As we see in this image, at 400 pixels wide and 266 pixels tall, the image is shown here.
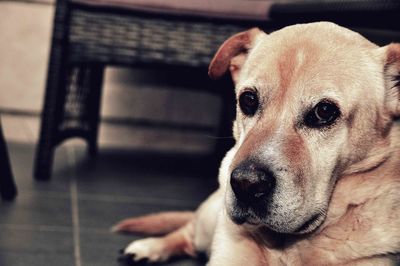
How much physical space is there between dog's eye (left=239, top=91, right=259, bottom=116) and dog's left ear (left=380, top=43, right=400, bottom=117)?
0.38 m

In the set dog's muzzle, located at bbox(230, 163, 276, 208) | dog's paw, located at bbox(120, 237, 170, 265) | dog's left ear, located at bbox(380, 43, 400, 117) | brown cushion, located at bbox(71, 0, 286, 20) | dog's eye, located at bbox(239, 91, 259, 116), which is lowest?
dog's paw, located at bbox(120, 237, 170, 265)

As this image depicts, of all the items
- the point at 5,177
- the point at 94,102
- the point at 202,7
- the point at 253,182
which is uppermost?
the point at 253,182

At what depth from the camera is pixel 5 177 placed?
3.11 m

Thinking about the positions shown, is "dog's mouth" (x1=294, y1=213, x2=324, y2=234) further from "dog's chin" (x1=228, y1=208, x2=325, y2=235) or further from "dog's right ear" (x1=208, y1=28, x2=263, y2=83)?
"dog's right ear" (x1=208, y1=28, x2=263, y2=83)

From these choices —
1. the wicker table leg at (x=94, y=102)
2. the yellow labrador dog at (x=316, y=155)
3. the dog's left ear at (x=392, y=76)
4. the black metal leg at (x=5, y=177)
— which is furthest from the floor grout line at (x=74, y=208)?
the dog's left ear at (x=392, y=76)

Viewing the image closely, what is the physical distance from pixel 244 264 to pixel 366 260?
359 mm

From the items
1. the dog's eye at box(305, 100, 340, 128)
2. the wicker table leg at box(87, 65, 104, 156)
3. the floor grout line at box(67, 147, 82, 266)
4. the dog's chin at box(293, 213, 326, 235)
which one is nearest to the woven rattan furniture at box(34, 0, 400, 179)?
the floor grout line at box(67, 147, 82, 266)

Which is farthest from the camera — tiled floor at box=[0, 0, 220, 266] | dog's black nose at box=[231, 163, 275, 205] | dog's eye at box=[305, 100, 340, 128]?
tiled floor at box=[0, 0, 220, 266]

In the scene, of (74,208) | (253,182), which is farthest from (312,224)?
(74,208)

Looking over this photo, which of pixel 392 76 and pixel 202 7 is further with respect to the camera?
pixel 202 7

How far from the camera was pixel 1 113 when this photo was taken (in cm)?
435

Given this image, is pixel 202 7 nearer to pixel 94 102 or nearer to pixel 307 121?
pixel 94 102

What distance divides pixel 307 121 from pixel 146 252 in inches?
37.1

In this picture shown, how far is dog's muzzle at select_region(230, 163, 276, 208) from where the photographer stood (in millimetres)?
1842
